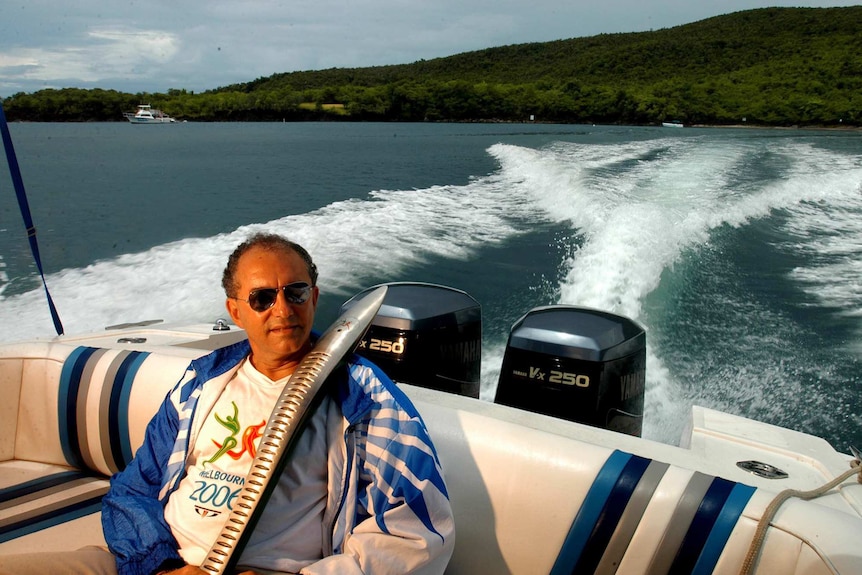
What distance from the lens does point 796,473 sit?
5.47 feet

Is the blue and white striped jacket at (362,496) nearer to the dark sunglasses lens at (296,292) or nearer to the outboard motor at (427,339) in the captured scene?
the dark sunglasses lens at (296,292)

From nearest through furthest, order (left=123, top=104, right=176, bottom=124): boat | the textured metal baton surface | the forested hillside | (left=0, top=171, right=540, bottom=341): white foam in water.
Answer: the textured metal baton surface
(left=0, top=171, right=540, bottom=341): white foam in water
the forested hillside
(left=123, top=104, right=176, bottom=124): boat

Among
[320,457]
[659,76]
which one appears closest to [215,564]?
[320,457]

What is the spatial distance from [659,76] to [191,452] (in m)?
32.2

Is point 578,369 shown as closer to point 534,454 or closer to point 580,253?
point 534,454

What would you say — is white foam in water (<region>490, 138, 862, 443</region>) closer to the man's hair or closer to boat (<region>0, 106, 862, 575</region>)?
boat (<region>0, 106, 862, 575</region>)

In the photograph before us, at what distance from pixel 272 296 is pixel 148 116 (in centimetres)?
4774

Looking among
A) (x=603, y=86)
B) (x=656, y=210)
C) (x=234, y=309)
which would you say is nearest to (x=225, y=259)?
(x=656, y=210)

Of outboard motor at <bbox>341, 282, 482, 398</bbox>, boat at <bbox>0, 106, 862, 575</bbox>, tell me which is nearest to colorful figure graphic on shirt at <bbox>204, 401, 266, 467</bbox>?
boat at <bbox>0, 106, 862, 575</bbox>

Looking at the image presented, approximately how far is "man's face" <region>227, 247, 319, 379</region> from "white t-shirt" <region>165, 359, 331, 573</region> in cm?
6

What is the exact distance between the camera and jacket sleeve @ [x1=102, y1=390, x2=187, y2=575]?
136 centimetres

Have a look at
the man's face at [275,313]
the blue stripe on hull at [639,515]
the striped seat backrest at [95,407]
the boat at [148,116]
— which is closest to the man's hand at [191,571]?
the man's face at [275,313]

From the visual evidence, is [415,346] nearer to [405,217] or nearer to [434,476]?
[434,476]

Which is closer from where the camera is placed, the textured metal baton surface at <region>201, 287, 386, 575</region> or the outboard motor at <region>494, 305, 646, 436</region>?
the textured metal baton surface at <region>201, 287, 386, 575</region>
